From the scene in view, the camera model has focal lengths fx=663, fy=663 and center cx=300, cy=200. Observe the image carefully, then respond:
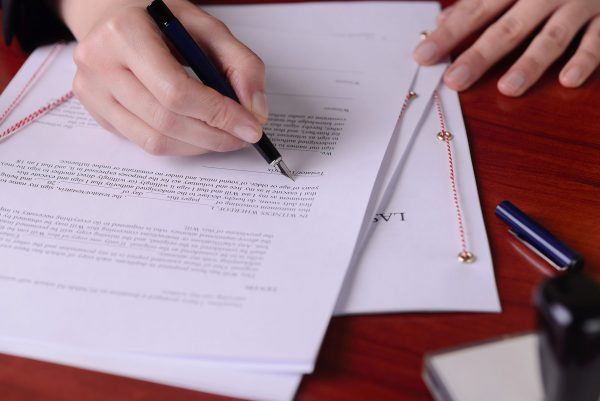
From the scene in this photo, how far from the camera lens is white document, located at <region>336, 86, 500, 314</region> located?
0.55 meters

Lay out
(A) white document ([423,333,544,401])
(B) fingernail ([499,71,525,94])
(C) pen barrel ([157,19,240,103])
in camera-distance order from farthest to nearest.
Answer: (B) fingernail ([499,71,525,94]), (C) pen barrel ([157,19,240,103]), (A) white document ([423,333,544,401])

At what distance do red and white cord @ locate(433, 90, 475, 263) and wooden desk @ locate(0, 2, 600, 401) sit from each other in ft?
0.09

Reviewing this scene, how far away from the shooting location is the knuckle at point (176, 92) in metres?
0.63

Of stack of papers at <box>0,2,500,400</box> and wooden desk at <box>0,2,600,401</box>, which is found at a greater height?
stack of papers at <box>0,2,500,400</box>

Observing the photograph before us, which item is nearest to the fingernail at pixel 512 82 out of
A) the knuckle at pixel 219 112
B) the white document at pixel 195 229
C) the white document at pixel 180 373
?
the white document at pixel 195 229

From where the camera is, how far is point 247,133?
65cm

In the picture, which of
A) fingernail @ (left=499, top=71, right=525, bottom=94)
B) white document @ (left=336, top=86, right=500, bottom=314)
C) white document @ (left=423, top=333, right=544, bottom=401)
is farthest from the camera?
fingernail @ (left=499, top=71, right=525, bottom=94)

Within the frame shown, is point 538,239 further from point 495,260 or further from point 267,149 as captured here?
point 267,149

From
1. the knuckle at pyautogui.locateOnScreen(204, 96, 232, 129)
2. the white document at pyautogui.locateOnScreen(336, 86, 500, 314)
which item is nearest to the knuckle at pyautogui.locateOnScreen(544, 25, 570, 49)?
the white document at pyautogui.locateOnScreen(336, 86, 500, 314)

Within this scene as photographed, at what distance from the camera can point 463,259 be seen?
583 millimetres

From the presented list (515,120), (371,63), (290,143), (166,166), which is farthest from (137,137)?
(515,120)

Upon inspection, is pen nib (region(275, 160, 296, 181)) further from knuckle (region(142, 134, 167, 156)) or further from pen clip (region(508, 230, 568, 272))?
pen clip (region(508, 230, 568, 272))

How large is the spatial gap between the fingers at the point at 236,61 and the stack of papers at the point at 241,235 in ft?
0.21

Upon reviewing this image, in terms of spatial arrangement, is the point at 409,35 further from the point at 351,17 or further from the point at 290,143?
the point at 290,143
